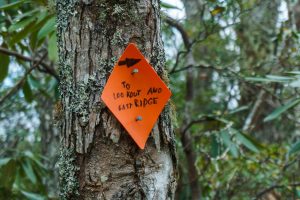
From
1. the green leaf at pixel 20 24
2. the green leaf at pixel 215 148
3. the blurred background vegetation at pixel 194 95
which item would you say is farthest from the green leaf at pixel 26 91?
the green leaf at pixel 215 148

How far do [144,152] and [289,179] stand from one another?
2.05 metres

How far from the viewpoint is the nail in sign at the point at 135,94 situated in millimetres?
939

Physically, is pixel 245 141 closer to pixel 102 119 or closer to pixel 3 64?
pixel 3 64

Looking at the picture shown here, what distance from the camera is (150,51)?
0.99 meters

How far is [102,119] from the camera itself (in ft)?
3.10

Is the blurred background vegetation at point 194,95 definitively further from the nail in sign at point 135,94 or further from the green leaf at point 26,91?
the nail in sign at point 135,94

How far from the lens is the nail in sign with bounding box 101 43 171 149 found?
3.08ft

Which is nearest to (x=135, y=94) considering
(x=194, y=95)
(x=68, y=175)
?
(x=68, y=175)

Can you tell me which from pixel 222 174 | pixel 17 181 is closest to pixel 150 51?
pixel 17 181

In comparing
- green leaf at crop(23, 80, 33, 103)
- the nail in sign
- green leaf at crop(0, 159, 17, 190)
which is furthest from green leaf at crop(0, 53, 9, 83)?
the nail in sign

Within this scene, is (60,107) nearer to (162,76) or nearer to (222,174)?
(162,76)

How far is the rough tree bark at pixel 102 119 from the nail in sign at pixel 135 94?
0.02 m

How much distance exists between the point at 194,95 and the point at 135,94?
82.9 inches

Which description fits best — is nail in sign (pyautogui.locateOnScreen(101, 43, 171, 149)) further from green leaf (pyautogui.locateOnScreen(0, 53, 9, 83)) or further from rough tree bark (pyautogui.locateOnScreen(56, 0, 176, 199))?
green leaf (pyautogui.locateOnScreen(0, 53, 9, 83))
